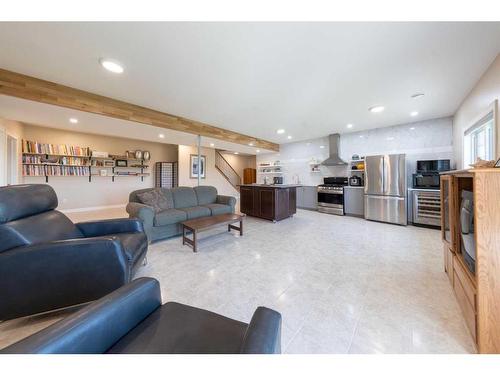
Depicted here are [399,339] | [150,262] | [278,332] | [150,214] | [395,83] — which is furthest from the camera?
[150,214]

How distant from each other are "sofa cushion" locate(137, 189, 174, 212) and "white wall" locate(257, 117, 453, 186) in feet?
15.7

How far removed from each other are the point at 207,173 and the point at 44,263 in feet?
22.8

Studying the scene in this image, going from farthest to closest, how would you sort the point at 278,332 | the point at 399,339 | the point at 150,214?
1. the point at 150,214
2. the point at 399,339
3. the point at 278,332

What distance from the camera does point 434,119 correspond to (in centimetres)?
439

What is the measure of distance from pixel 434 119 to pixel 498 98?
290 centimetres

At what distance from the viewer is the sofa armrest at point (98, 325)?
1.91 ft

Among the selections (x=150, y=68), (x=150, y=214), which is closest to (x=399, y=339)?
(x=150, y=214)

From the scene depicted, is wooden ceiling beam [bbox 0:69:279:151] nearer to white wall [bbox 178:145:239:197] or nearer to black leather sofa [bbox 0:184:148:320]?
black leather sofa [bbox 0:184:148:320]

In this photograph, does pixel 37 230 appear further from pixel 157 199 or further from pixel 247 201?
pixel 247 201

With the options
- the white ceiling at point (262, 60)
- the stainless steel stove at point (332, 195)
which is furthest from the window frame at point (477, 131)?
the stainless steel stove at point (332, 195)

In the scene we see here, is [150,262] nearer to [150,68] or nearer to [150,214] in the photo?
[150,214]

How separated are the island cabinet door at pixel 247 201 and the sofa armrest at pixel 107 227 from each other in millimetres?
3230

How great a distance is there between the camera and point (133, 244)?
188 cm

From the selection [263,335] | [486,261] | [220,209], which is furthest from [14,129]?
[486,261]
